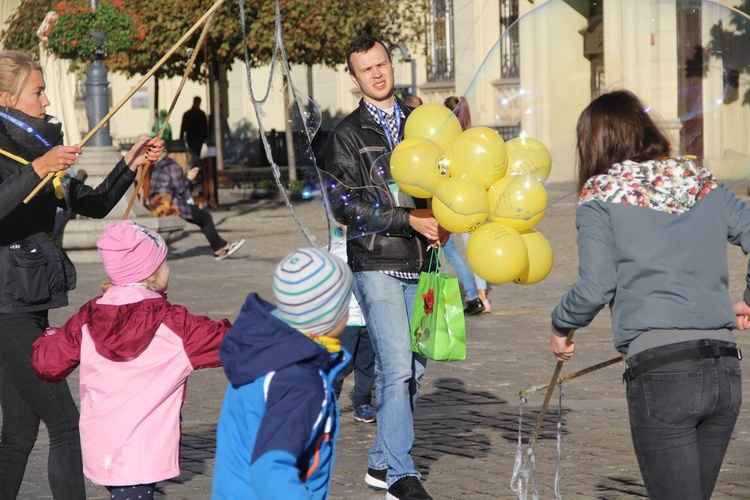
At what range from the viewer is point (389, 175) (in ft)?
17.3

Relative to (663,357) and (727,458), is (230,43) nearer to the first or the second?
(727,458)

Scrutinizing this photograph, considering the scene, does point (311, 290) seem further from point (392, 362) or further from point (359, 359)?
point (359, 359)

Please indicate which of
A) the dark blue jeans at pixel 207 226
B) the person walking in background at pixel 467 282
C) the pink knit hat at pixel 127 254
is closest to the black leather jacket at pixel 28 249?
the pink knit hat at pixel 127 254

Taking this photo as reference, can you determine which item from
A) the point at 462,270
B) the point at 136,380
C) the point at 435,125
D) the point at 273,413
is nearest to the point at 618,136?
the point at 435,125

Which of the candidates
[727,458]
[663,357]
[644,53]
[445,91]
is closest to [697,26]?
[644,53]

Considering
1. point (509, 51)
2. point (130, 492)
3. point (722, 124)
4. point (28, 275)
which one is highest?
point (509, 51)

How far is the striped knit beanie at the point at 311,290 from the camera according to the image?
3180 millimetres

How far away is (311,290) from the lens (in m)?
3.18

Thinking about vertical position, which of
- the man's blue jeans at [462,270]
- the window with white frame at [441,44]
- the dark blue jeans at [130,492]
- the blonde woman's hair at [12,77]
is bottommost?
the man's blue jeans at [462,270]

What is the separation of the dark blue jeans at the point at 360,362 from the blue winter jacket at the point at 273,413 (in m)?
3.51

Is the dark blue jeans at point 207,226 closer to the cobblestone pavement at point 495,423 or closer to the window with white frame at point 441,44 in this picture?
the cobblestone pavement at point 495,423

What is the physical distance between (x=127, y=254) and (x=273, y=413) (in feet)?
4.02

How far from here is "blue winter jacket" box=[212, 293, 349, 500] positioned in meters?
3.00

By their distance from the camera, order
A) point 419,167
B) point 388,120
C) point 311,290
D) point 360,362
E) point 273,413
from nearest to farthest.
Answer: point 273,413, point 311,290, point 419,167, point 388,120, point 360,362
